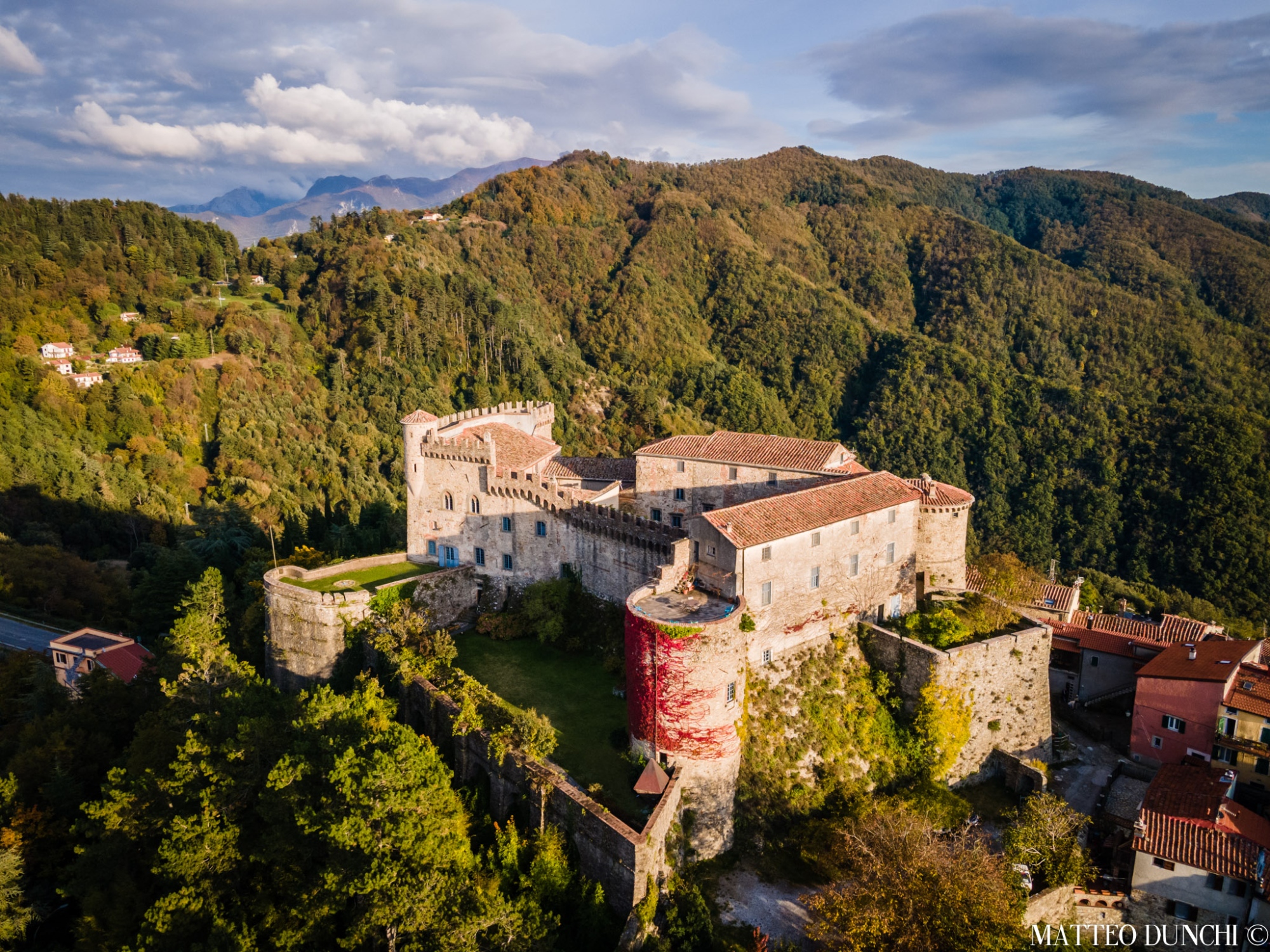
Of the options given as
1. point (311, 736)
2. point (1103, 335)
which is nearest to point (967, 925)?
point (311, 736)

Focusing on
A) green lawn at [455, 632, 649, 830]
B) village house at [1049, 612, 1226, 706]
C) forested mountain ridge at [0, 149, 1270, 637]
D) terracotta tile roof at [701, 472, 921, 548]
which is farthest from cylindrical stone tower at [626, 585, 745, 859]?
forested mountain ridge at [0, 149, 1270, 637]

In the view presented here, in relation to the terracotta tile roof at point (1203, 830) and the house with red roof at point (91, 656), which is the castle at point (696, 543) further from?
the house with red roof at point (91, 656)

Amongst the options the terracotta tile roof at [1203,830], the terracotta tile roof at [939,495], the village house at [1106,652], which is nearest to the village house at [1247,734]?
the terracotta tile roof at [1203,830]

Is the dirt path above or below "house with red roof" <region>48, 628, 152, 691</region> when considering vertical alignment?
above

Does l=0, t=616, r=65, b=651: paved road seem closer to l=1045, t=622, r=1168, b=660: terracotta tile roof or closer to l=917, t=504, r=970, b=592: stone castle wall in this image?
l=917, t=504, r=970, b=592: stone castle wall

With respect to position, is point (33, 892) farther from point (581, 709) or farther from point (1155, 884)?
point (1155, 884)

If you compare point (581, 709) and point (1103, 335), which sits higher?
point (1103, 335)

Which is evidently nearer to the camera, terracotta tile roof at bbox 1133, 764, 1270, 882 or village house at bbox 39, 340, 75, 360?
terracotta tile roof at bbox 1133, 764, 1270, 882
